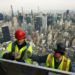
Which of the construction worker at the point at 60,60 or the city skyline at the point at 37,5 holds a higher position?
the city skyline at the point at 37,5

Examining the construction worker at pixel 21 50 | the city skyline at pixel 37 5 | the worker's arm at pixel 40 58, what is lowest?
the worker's arm at pixel 40 58

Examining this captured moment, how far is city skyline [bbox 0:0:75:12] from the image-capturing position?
3.18m

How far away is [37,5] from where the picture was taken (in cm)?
338

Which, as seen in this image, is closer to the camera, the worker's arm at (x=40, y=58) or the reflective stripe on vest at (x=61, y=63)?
the reflective stripe on vest at (x=61, y=63)

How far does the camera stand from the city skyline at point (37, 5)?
3.18 m

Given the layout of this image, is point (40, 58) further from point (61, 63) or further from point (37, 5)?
point (37, 5)

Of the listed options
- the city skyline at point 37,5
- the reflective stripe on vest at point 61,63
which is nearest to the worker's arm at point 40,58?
the reflective stripe on vest at point 61,63

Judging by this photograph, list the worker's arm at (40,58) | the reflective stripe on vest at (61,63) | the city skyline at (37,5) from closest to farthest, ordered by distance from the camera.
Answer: the reflective stripe on vest at (61,63) < the worker's arm at (40,58) < the city skyline at (37,5)

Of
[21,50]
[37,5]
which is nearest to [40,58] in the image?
[21,50]

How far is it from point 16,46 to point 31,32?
82cm

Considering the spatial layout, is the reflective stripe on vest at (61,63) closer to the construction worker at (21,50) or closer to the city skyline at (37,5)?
the construction worker at (21,50)

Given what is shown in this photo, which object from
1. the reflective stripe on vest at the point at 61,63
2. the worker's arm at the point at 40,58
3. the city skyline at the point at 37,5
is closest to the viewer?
the reflective stripe on vest at the point at 61,63

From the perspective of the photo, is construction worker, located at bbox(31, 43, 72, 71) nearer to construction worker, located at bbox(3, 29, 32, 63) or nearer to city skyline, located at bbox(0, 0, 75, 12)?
construction worker, located at bbox(3, 29, 32, 63)

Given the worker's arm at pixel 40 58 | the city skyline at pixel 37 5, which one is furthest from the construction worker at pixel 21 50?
the city skyline at pixel 37 5
